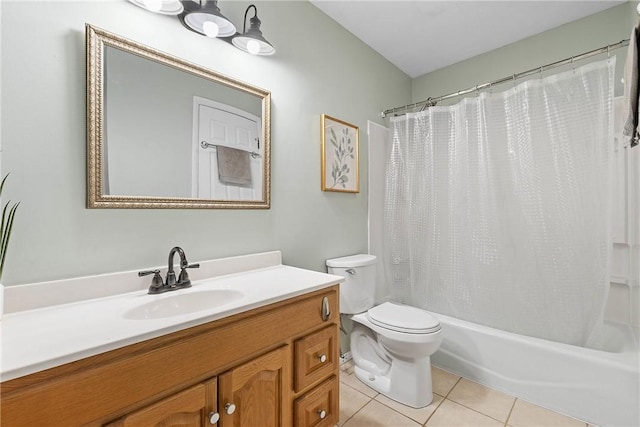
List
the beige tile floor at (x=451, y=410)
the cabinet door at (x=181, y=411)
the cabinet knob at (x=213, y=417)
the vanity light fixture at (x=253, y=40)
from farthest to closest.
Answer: the beige tile floor at (x=451, y=410)
the vanity light fixture at (x=253, y=40)
the cabinet knob at (x=213, y=417)
the cabinet door at (x=181, y=411)

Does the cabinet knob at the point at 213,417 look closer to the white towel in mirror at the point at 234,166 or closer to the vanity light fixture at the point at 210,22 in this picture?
the white towel in mirror at the point at 234,166

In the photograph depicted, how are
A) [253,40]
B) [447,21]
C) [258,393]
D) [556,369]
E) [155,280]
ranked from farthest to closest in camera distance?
[447,21], [556,369], [253,40], [155,280], [258,393]

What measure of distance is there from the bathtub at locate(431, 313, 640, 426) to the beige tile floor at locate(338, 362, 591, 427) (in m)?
0.07

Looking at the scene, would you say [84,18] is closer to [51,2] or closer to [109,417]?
[51,2]

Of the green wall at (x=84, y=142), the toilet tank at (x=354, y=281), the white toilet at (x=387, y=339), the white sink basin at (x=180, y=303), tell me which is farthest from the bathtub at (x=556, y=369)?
A: the white sink basin at (x=180, y=303)

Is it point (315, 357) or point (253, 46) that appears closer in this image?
point (315, 357)

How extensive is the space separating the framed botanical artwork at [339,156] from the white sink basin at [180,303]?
988 millimetres

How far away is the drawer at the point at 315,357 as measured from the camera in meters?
1.10

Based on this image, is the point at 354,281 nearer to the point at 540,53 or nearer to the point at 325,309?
the point at 325,309

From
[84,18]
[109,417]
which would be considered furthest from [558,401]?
[84,18]

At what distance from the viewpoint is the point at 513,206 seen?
1.80 meters

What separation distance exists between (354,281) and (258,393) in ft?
3.42

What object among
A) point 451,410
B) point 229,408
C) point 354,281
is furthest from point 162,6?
point 451,410

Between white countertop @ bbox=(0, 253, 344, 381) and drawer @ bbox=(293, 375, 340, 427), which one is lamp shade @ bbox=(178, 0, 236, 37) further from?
drawer @ bbox=(293, 375, 340, 427)
